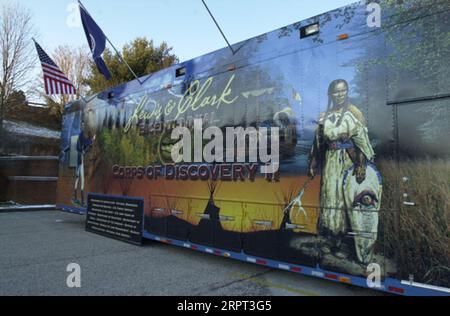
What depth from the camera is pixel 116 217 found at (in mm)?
7941

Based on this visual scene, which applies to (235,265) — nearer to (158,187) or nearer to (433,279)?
(158,187)

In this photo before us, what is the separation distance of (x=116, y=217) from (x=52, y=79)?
14.6 ft

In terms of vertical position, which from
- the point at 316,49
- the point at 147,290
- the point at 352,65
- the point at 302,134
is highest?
the point at 316,49

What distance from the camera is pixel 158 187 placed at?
22.7 feet

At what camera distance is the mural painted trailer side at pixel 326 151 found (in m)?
3.62

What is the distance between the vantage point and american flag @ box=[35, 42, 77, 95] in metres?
9.70

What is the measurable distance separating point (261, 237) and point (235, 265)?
4.10 feet

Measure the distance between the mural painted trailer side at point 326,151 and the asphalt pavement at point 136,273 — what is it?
399 millimetres

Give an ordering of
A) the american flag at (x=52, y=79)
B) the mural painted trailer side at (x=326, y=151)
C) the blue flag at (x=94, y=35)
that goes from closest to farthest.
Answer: the mural painted trailer side at (x=326, y=151) < the blue flag at (x=94, y=35) < the american flag at (x=52, y=79)
